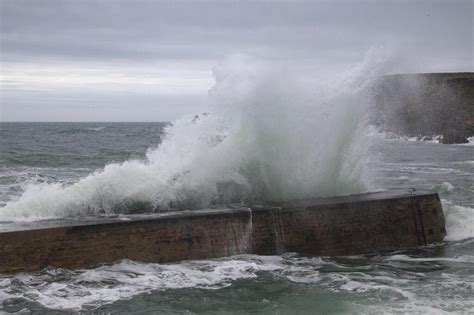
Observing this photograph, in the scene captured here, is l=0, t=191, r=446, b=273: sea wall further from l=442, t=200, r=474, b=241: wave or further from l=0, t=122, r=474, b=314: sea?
l=442, t=200, r=474, b=241: wave

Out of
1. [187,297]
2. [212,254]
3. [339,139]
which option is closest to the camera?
[187,297]

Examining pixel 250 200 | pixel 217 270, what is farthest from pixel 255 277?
pixel 250 200

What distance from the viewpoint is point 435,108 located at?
55531 mm

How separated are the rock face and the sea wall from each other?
3844 cm

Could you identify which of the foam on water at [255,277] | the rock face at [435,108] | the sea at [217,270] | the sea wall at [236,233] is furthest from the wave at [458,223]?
the rock face at [435,108]

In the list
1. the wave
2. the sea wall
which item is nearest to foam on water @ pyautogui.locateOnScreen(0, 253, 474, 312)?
the sea wall

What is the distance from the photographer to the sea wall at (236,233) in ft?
21.9

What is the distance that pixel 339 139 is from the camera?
10.1 m

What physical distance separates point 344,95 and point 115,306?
19.5ft

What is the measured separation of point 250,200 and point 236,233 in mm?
1526

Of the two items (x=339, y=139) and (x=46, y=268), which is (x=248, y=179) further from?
(x=46, y=268)

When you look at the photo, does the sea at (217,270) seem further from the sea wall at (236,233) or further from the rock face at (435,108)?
the rock face at (435,108)

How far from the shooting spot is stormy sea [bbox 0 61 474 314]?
19.9 ft

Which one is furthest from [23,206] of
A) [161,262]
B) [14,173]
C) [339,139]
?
[14,173]
